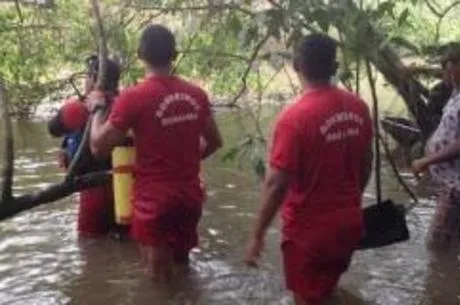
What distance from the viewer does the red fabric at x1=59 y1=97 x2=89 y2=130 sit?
647 centimetres

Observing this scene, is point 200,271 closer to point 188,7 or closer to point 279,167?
point 279,167

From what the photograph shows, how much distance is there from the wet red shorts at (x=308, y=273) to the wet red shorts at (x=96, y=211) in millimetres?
2718

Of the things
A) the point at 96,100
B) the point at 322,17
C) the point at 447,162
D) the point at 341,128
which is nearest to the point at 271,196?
the point at 341,128

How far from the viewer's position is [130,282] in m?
6.97

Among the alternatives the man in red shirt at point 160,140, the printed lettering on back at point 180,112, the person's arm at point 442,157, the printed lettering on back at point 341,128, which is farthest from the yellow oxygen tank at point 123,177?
the person's arm at point 442,157

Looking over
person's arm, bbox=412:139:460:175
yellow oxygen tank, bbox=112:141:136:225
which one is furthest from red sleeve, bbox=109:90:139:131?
person's arm, bbox=412:139:460:175

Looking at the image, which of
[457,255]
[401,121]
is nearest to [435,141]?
[457,255]

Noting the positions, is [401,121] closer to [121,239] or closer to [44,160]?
Result: [44,160]

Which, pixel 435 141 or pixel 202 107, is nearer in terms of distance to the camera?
pixel 202 107

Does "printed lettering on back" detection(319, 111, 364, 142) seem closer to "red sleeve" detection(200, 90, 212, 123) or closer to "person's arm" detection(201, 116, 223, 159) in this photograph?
"red sleeve" detection(200, 90, 212, 123)

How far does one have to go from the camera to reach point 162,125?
5586 millimetres

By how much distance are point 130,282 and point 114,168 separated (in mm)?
1317

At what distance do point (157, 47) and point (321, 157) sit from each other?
4.67 ft

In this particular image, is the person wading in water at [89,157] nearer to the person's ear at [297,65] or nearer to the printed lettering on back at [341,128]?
the person's ear at [297,65]
